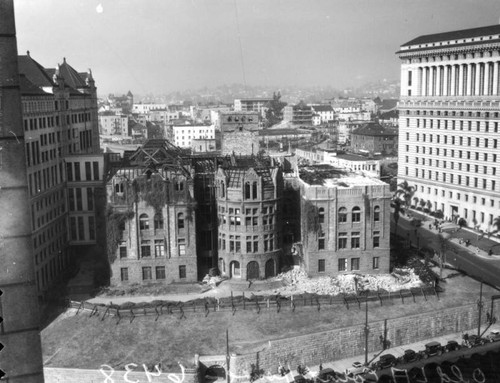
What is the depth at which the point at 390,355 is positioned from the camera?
49469 mm

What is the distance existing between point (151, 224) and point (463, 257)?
42.0 meters

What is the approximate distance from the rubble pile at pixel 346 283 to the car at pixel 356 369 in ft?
45.7

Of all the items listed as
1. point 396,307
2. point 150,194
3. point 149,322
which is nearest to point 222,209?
point 150,194

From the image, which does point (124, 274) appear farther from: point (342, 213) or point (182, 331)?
point (342, 213)

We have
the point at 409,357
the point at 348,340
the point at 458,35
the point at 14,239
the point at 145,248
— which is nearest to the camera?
the point at 14,239

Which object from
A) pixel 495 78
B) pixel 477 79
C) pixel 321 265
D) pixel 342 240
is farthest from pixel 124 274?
pixel 477 79

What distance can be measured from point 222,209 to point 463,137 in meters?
46.3

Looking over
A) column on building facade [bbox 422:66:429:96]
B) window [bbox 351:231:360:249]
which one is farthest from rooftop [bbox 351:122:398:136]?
window [bbox 351:231:360:249]

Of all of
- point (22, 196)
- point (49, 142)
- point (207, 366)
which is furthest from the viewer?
point (49, 142)

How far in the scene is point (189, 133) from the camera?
187875mm

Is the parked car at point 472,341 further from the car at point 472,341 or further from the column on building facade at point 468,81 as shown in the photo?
the column on building facade at point 468,81

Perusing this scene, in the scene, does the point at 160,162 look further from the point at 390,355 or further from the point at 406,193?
the point at 406,193

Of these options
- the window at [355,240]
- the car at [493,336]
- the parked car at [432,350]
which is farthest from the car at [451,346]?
the window at [355,240]

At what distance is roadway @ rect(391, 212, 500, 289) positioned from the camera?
6988 cm
